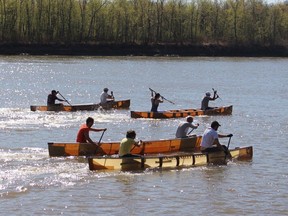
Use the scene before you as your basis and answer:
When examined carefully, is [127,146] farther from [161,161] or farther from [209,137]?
[209,137]

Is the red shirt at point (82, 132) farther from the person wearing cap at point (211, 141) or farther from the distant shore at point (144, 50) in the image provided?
the distant shore at point (144, 50)

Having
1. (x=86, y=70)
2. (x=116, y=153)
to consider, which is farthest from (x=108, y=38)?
(x=116, y=153)

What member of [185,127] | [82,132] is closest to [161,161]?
[82,132]

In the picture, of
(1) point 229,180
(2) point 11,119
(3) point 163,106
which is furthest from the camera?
(3) point 163,106

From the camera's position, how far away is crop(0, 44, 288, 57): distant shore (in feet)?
387

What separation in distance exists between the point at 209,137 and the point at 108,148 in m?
3.88

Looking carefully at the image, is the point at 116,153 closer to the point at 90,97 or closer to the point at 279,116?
the point at 279,116

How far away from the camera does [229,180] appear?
23766 millimetres

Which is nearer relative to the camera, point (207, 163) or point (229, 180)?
point (229, 180)

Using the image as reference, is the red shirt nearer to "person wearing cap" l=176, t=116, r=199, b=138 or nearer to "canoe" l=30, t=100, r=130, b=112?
"person wearing cap" l=176, t=116, r=199, b=138

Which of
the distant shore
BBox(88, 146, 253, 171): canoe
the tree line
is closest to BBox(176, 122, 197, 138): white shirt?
BBox(88, 146, 253, 171): canoe

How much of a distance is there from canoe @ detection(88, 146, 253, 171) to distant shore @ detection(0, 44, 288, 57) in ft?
306

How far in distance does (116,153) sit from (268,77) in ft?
175

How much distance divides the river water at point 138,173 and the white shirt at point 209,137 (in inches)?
37.1
